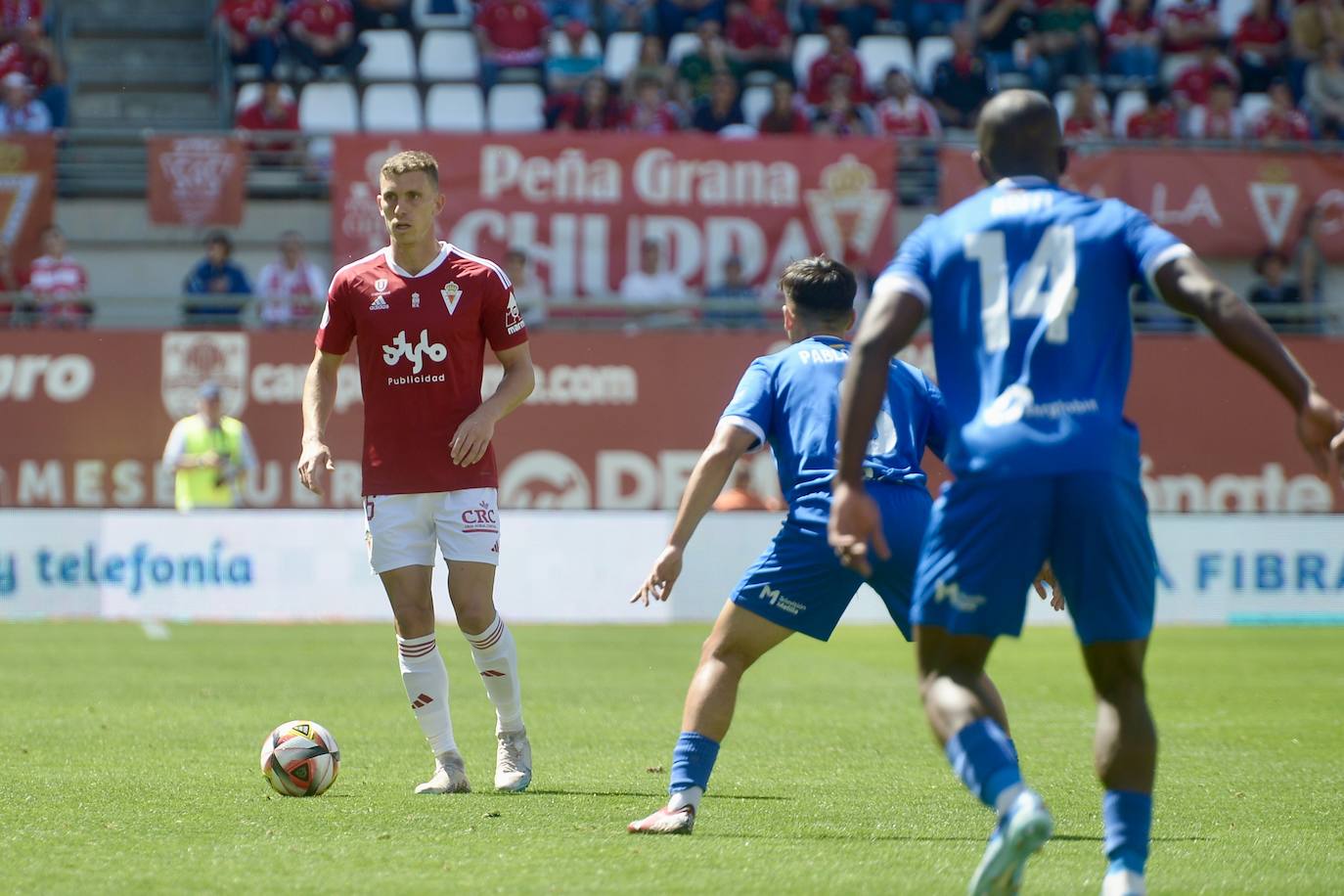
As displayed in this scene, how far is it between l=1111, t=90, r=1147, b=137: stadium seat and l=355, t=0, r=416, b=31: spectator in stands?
9.21 metres

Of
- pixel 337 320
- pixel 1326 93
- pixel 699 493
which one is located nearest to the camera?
pixel 699 493

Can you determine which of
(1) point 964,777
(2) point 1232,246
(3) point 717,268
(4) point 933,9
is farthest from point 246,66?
(1) point 964,777

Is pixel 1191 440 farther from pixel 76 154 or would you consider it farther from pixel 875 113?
pixel 76 154

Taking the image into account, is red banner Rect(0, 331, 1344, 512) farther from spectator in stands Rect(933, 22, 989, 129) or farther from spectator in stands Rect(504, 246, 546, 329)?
spectator in stands Rect(933, 22, 989, 129)

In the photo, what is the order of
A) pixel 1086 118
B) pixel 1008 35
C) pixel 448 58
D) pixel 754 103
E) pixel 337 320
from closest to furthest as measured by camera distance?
pixel 337 320, pixel 1086 118, pixel 754 103, pixel 448 58, pixel 1008 35

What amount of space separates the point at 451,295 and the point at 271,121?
50.9ft

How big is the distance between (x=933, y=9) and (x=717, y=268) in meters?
5.85

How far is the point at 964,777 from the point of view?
4.77 m

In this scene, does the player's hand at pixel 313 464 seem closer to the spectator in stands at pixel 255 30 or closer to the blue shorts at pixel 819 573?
the blue shorts at pixel 819 573

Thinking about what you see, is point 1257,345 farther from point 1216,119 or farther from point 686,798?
point 1216,119

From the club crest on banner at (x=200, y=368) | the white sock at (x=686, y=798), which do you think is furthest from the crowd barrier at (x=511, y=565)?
the white sock at (x=686, y=798)

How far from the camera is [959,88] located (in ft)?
75.7

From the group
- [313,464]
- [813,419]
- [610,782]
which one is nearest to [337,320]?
[313,464]

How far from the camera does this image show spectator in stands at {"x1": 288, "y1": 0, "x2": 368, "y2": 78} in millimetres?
23125
